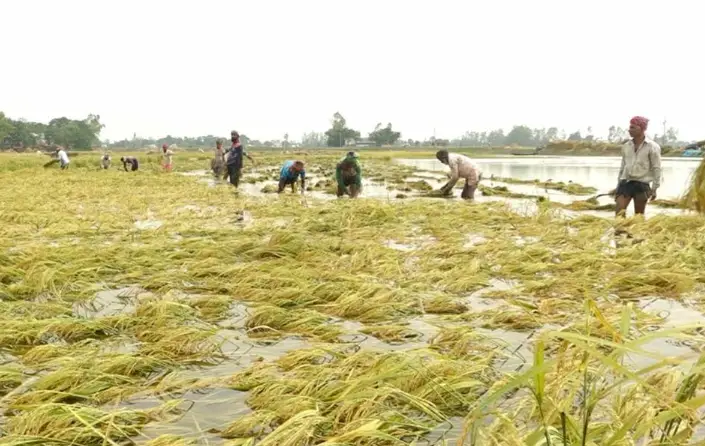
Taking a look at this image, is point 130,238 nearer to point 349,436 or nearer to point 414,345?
point 414,345

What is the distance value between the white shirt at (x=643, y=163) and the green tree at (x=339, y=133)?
11664cm

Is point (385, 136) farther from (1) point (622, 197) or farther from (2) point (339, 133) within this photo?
(1) point (622, 197)

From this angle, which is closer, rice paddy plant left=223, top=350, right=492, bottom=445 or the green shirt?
rice paddy plant left=223, top=350, right=492, bottom=445

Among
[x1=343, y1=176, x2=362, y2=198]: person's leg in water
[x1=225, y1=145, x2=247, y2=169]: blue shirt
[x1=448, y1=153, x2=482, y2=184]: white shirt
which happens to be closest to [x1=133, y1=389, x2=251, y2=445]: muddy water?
[x1=343, y1=176, x2=362, y2=198]: person's leg in water

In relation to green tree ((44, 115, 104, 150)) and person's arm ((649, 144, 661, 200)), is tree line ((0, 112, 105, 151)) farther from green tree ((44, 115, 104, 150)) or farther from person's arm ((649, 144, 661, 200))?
person's arm ((649, 144, 661, 200))

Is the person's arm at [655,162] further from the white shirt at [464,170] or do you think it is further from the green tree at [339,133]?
the green tree at [339,133]

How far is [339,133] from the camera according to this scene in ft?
404

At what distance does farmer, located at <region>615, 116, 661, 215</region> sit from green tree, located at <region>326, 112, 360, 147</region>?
117 m

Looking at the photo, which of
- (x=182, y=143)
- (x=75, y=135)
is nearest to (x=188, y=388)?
(x=75, y=135)

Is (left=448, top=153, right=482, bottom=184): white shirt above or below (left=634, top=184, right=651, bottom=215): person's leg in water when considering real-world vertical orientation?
above

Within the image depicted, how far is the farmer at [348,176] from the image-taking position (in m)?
12.9

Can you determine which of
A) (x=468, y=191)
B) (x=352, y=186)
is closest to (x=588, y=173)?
(x=468, y=191)

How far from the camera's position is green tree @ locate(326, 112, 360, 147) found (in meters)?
123

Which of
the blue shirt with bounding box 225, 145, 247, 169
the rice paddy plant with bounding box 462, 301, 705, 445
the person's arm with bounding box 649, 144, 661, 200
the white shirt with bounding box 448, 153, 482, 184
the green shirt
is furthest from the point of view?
the blue shirt with bounding box 225, 145, 247, 169
